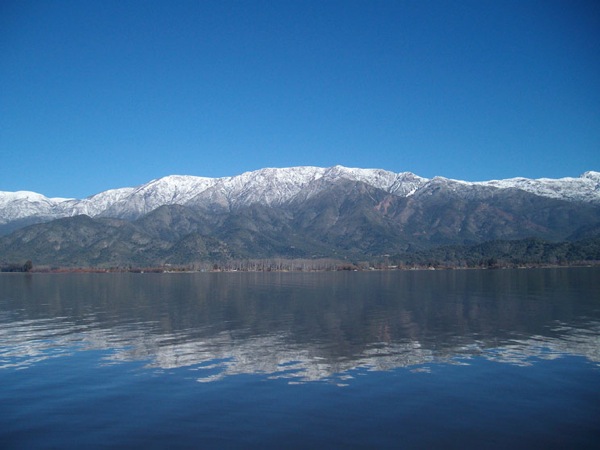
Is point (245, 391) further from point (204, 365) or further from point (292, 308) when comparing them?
point (292, 308)

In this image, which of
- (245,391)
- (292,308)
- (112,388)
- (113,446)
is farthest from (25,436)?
(292,308)

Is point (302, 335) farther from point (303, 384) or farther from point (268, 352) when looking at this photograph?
point (303, 384)

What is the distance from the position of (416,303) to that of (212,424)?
6417 cm

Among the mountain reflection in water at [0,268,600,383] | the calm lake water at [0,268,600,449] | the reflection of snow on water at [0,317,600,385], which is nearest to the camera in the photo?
the calm lake water at [0,268,600,449]

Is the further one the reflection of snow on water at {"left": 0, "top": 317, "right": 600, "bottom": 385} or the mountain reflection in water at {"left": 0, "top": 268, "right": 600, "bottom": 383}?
the mountain reflection in water at {"left": 0, "top": 268, "right": 600, "bottom": 383}

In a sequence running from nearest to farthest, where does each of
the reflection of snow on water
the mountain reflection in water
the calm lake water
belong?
the calm lake water < the reflection of snow on water < the mountain reflection in water

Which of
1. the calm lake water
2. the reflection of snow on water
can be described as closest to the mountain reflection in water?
the reflection of snow on water

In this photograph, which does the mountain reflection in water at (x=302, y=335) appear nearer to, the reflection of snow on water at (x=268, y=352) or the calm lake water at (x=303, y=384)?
the reflection of snow on water at (x=268, y=352)

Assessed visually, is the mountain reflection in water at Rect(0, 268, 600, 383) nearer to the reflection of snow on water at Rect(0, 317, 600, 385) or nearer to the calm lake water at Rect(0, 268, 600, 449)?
the reflection of snow on water at Rect(0, 317, 600, 385)

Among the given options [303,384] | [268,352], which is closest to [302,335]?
[268,352]

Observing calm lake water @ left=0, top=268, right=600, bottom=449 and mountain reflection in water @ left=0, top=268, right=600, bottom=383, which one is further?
mountain reflection in water @ left=0, top=268, right=600, bottom=383

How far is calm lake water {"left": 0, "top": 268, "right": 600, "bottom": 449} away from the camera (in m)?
22.6

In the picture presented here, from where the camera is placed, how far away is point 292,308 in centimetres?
7731

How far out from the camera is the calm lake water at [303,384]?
22.6 metres
